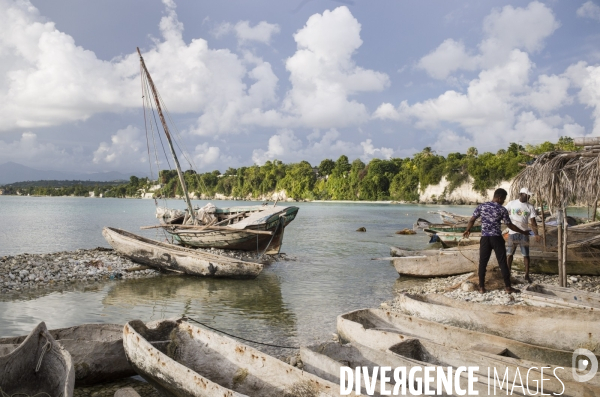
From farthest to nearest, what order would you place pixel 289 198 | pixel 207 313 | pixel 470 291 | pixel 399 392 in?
pixel 289 198 → pixel 207 313 → pixel 470 291 → pixel 399 392

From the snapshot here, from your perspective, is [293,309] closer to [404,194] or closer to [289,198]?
[404,194]

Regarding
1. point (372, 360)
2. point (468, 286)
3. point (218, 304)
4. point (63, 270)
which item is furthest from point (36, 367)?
point (63, 270)

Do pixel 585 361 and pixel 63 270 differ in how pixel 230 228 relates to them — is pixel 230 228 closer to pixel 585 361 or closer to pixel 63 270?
pixel 63 270

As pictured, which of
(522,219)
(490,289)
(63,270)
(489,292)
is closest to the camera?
(489,292)

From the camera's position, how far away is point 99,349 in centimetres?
650

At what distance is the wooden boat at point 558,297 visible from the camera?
26.1 feet

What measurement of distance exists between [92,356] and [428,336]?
15.9ft

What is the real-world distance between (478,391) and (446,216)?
26.6 metres

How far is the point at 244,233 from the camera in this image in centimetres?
1875

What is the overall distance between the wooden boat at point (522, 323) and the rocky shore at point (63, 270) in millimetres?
10728

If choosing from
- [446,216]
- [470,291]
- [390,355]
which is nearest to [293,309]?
[470,291]

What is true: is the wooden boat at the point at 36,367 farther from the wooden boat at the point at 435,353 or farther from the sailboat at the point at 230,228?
the sailboat at the point at 230,228

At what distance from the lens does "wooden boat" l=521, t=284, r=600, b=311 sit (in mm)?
7960

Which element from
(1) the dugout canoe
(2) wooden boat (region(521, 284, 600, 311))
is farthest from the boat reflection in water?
(2) wooden boat (region(521, 284, 600, 311))
